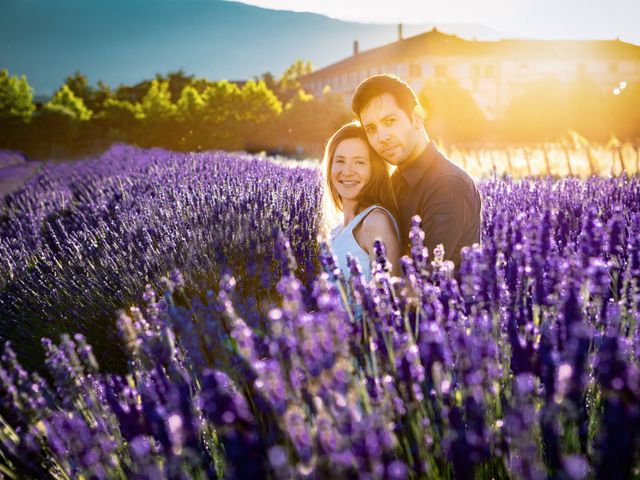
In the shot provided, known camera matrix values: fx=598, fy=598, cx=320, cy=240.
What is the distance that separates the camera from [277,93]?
43500mm

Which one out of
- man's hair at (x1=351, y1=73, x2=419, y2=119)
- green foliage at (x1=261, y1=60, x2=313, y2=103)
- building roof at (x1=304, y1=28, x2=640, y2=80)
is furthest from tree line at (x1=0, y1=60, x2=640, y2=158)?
man's hair at (x1=351, y1=73, x2=419, y2=119)

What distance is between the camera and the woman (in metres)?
2.68

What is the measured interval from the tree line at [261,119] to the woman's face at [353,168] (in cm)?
2482

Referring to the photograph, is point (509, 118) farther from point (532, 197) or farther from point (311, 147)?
point (532, 197)

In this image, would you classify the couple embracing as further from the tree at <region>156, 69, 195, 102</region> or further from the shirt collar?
the tree at <region>156, 69, 195, 102</region>

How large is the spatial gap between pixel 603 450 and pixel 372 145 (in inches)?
88.9

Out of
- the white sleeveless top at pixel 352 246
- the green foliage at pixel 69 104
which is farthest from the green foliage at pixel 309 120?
the white sleeveless top at pixel 352 246

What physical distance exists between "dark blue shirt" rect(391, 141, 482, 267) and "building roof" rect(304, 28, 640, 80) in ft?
168

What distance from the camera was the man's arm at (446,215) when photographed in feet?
8.29

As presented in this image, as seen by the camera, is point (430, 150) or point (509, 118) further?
point (509, 118)

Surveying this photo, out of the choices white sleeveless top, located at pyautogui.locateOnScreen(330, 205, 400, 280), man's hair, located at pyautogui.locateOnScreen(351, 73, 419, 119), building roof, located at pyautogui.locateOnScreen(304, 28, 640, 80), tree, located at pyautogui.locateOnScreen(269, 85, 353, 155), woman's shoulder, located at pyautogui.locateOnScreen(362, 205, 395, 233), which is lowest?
white sleeveless top, located at pyautogui.locateOnScreen(330, 205, 400, 280)

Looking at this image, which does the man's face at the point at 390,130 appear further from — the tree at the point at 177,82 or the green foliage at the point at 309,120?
the tree at the point at 177,82

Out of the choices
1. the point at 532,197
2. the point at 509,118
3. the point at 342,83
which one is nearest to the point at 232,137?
the point at 509,118

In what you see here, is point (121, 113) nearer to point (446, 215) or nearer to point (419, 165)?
point (419, 165)
